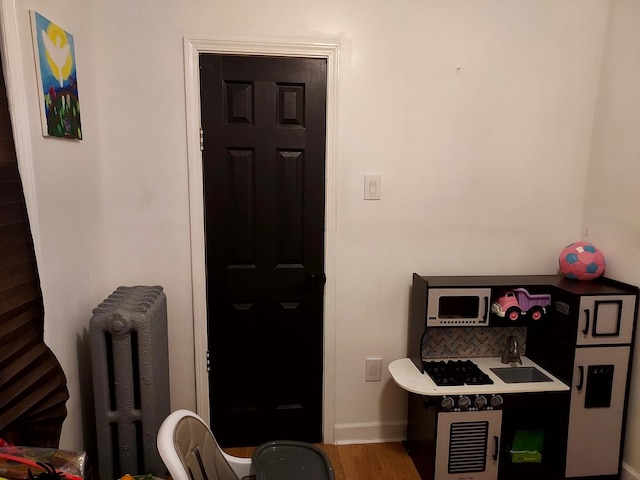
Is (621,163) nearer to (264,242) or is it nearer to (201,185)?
(264,242)

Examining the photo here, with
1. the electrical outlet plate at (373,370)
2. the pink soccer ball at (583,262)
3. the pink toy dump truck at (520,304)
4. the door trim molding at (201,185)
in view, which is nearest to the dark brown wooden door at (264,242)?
the door trim molding at (201,185)

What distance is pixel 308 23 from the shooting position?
217 centimetres

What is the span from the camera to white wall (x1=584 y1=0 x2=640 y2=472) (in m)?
2.13

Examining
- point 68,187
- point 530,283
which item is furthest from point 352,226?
point 68,187

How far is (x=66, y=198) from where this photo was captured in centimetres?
180

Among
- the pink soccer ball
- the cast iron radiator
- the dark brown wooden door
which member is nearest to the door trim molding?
the dark brown wooden door

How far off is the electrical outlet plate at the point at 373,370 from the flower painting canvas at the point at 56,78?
1851 millimetres

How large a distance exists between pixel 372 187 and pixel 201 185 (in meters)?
0.89

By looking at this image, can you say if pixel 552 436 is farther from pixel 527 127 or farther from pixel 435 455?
pixel 527 127

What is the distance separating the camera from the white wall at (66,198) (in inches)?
59.1

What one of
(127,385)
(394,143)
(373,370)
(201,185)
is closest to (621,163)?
(394,143)

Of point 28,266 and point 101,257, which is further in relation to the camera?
point 101,257

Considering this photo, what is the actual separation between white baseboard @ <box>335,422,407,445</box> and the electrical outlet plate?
0.90 ft

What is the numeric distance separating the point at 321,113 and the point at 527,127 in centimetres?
112
